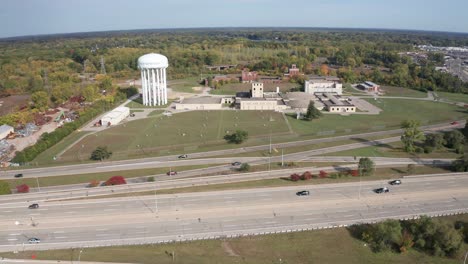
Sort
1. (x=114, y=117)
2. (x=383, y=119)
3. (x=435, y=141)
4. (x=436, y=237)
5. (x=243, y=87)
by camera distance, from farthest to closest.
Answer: (x=243, y=87) < (x=383, y=119) < (x=114, y=117) < (x=435, y=141) < (x=436, y=237)

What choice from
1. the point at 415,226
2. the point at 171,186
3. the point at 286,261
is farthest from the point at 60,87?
the point at 415,226

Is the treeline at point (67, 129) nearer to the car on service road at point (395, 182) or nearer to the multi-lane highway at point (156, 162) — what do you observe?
the multi-lane highway at point (156, 162)

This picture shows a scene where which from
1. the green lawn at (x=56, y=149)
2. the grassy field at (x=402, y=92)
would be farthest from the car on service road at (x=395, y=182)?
the grassy field at (x=402, y=92)

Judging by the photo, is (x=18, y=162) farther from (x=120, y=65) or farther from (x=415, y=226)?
(x=120, y=65)

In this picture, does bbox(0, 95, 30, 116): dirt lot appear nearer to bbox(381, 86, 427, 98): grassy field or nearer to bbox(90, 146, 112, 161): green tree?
bbox(90, 146, 112, 161): green tree

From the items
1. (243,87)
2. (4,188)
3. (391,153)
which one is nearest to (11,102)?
(4,188)

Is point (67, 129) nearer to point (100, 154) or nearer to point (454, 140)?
point (100, 154)
